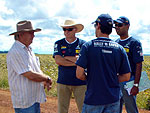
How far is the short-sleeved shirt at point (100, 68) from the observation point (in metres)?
2.99

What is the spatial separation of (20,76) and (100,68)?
1.11m

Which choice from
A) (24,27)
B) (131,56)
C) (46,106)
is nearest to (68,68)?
(131,56)

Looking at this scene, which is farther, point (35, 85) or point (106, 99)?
point (35, 85)

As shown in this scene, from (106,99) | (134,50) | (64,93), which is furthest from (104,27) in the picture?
(64,93)

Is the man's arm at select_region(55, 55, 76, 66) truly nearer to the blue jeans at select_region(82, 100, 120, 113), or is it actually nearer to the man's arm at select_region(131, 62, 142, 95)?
the man's arm at select_region(131, 62, 142, 95)

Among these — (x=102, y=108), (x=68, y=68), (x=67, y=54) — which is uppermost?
(x=67, y=54)

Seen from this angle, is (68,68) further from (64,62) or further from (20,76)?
(20,76)

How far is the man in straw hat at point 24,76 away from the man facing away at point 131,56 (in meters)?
1.58

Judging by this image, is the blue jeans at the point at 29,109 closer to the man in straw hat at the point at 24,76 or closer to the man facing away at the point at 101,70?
the man in straw hat at the point at 24,76

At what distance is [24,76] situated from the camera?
3213 millimetres

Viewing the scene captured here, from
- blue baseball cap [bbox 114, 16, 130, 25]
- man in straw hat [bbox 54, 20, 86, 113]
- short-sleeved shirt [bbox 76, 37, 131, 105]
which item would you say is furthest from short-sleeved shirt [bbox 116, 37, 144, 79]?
short-sleeved shirt [bbox 76, 37, 131, 105]

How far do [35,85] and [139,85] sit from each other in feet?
6.66

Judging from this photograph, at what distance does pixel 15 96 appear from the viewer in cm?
326

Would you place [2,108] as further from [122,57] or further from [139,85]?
[122,57]
